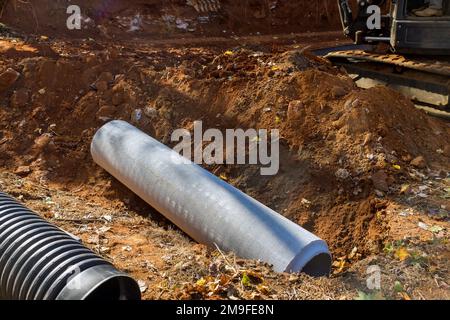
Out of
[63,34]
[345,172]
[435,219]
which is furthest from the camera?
[63,34]

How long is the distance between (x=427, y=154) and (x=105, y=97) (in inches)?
186

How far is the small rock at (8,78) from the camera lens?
8.98 meters

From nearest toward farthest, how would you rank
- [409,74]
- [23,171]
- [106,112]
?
[23,171]
[106,112]
[409,74]

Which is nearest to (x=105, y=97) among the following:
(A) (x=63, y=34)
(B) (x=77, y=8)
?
(A) (x=63, y=34)

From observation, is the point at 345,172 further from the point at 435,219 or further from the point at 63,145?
the point at 63,145

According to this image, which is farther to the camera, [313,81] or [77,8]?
[77,8]

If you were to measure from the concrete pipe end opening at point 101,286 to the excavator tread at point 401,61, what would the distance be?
6.21 m

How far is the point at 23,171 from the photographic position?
773cm

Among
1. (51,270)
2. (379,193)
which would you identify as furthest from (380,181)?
(51,270)

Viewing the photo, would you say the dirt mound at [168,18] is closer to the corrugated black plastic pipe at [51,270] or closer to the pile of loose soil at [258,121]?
the pile of loose soil at [258,121]

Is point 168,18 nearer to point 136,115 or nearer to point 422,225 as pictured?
point 136,115

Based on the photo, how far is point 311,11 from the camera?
53.5 ft

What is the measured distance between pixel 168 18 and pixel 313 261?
11.2 m

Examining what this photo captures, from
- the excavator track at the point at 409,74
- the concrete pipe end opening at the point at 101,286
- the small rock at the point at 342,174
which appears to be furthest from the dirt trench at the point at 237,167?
the excavator track at the point at 409,74
